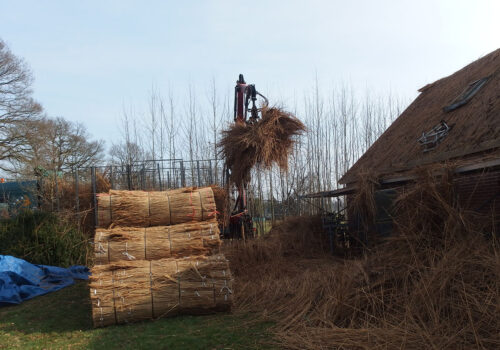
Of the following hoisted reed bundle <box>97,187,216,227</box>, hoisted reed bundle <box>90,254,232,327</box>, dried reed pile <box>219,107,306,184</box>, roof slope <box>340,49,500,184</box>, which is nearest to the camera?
hoisted reed bundle <box>90,254,232,327</box>

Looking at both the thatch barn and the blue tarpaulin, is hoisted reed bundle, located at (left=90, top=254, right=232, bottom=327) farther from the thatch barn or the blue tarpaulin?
the thatch barn

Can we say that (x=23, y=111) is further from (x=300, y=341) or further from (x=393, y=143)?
(x=300, y=341)

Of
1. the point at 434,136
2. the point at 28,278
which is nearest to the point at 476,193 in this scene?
the point at 434,136

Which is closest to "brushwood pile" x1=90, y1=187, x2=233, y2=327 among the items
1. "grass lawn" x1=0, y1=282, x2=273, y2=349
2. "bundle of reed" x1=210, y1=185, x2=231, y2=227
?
"grass lawn" x1=0, y1=282, x2=273, y2=349

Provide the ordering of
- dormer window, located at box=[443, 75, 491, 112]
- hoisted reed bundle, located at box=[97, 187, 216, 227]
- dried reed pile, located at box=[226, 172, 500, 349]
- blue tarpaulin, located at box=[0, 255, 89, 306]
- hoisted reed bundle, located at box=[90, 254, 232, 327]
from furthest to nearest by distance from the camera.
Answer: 1. dormer window, located at box=[443, 75, 491, 112]
2. blue tarpaulin, located at box=[0, 255, 89, 306]
3. hoisted reed bundle, located at box=[97, 187, 216, 227]
4. hoisted reed bundle, located at box=[90, 254, 232, 327]
5. dried reed pile, located at box=[226, 172, 500, 349]

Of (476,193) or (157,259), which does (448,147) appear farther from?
(157,259)

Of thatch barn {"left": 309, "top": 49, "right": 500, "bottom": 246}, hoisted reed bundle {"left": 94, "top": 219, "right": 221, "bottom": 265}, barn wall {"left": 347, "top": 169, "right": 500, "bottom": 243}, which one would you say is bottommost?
hoisted reed bundle {"left": 94, "top": 219, "right": 221, "bottom": 265}

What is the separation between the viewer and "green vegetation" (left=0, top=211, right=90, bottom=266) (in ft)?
30.1

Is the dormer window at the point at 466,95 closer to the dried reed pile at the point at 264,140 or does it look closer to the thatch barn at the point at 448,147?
the thatch barn at the point at 448,147

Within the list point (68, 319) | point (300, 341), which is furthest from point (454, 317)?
point (68, 319)

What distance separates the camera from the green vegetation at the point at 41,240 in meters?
9.16

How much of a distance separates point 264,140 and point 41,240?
5.99 meters

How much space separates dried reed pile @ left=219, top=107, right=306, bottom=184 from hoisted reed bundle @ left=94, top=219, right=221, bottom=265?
2.41m

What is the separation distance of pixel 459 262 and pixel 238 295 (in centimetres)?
340
